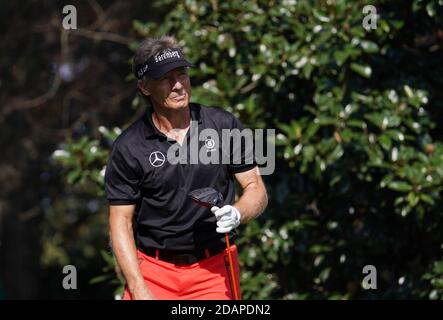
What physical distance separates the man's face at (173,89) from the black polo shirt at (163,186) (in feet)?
0.60

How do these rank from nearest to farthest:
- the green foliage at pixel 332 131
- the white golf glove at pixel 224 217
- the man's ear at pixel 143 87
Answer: the white golf glove at pixel 224 217 < the man's ear at pixel 143 87 < the green foliage at pixel 332 131

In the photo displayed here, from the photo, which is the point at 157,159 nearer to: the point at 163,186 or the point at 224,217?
the point at 163,186

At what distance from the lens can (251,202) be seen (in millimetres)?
5664

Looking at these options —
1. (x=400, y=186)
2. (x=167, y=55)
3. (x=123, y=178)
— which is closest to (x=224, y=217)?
(x=123, y=178)

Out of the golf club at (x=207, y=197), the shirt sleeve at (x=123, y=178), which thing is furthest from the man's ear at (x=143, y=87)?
the golf club at (x=207, y=197)

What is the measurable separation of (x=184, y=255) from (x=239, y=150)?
2.23ft

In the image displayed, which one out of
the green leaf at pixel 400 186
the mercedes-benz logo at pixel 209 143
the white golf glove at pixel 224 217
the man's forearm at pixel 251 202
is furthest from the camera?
the green leaf at pixel 400 186

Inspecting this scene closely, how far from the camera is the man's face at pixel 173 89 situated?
221 inches

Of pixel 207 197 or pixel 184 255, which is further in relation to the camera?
pixel 184 255

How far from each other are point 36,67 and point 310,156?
24.5 feet

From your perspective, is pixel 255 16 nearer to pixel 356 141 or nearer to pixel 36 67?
pixel 356 141

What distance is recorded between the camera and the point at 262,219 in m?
→ 7.96

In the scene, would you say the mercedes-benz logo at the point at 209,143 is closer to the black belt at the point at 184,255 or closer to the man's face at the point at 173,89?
the man's face at the point at 173,89
